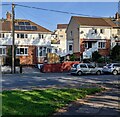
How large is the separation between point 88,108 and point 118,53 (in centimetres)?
4275

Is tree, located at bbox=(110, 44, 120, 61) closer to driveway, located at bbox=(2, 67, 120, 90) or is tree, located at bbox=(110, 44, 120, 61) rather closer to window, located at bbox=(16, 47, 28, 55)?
window, located at bbox=(16, 47, 28, 55)

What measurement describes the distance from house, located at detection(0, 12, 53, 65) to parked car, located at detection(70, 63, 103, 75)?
59.0 feet

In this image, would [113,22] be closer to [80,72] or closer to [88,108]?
[80,72]

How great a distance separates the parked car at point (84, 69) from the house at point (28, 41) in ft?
59.0

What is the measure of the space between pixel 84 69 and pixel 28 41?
796 inches

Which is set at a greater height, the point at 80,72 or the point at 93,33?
the point at 93,33

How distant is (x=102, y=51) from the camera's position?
62.0m

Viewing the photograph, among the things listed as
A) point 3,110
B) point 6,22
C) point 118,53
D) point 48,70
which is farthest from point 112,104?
point 6,22

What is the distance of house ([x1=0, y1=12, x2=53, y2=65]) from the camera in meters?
54.7

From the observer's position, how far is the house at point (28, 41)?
54.7 metres

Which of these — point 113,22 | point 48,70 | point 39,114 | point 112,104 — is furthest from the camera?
point 113,22

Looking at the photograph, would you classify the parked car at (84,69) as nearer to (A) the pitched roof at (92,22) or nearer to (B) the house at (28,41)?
(B) the house at (28,41)

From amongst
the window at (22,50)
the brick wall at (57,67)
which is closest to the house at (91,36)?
the window at (22,50)

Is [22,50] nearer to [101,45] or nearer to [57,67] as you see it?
[57,67]
